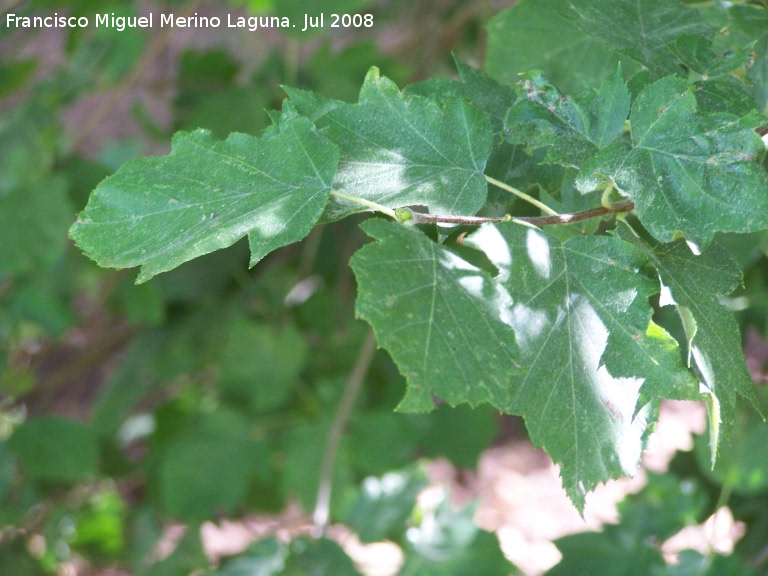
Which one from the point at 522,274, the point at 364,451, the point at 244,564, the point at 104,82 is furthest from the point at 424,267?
the point at 104,82

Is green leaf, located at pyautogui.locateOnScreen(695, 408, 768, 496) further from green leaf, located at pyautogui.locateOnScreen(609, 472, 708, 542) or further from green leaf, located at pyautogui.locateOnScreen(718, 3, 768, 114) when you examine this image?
green leaf, located at pyautogui.locateOnScreen(718, 3, 768, 114)

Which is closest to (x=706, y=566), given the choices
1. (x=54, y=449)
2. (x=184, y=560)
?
(x=184, y=560)

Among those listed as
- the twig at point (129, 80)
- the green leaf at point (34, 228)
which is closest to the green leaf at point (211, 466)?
the green leaf at point (34, 228)

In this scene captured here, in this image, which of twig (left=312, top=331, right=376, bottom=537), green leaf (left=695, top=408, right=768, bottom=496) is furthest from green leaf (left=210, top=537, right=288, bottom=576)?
green leaf (left=695, top=408, right=768, bottom=496)

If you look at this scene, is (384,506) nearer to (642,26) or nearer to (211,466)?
(211,466)

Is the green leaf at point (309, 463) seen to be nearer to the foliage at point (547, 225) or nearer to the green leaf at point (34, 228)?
the foliage at point (547, 225)

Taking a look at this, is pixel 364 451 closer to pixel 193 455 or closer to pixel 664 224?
pixel 193 455
